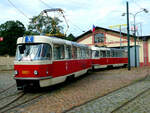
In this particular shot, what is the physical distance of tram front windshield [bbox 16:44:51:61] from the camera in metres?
8.74

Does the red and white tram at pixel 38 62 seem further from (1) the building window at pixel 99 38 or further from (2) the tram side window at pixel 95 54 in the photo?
(1) the building window at pixel 99 38

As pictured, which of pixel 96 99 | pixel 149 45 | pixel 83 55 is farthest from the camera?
pixel 149 45

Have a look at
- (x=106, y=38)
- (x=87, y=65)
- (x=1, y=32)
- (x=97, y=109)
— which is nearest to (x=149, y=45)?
(x=106, y=38)

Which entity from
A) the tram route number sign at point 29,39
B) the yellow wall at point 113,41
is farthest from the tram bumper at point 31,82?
the yellow wall at point 113,41

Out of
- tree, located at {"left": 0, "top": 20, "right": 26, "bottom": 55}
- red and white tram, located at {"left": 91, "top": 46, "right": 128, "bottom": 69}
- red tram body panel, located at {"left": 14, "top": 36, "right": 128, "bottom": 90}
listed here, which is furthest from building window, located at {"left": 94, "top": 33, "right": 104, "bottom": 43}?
red tram body panel, located at {"left": 14, "top": 36, "right": 128, "bottom": 90}

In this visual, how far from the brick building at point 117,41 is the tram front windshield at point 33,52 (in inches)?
1099

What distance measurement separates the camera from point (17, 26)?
6328cm

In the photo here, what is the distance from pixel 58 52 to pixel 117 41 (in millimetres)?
31306

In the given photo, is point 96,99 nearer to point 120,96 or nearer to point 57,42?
point 120,96

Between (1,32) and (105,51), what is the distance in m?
47.4

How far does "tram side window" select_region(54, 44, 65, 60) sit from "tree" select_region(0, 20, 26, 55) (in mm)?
52870

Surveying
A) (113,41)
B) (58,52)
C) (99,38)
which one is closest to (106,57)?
(58,52)

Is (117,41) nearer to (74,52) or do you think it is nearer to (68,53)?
(74,52)

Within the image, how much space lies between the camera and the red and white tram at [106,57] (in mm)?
22000
